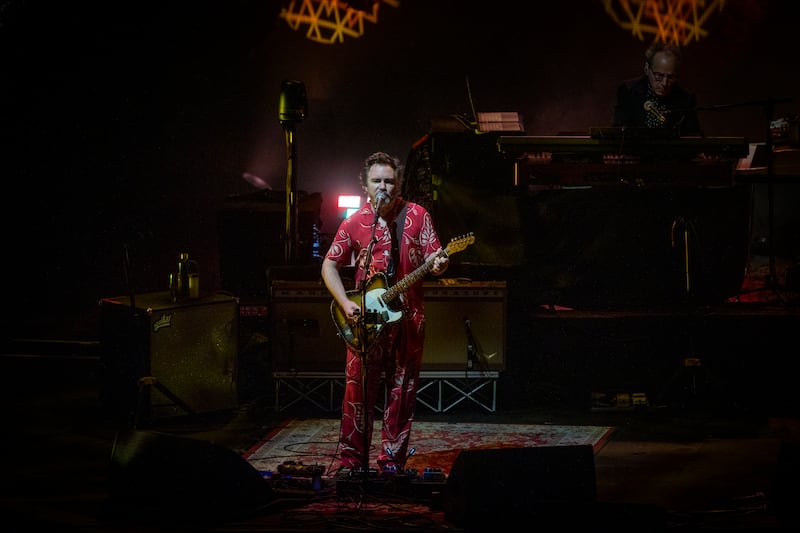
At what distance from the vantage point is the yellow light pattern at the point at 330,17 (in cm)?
1009

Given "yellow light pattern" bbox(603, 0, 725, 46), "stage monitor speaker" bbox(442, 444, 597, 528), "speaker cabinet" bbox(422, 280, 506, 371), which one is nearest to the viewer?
"stage monitor speaker" bbox(442, 444, 597, 528)

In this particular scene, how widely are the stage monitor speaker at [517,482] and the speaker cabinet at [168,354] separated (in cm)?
328

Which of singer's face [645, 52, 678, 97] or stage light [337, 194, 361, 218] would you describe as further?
stage light [337, 194, 361, 218]

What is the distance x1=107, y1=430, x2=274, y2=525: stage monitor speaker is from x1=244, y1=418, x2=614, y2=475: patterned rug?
1091 mm

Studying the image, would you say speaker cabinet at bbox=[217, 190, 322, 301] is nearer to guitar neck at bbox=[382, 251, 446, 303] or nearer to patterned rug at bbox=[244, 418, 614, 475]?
patterned rug at bbox=[244, 418, 614, 475]

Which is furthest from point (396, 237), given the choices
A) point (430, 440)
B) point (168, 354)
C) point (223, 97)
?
point (223, 97)

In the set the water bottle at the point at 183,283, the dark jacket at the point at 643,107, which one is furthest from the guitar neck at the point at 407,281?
the dark jacket at the point at 643,107

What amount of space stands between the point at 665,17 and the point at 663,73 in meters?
3.58

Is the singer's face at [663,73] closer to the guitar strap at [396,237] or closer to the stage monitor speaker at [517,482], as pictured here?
the guitar strap at [396,237]

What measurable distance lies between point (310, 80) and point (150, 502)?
6.72 m

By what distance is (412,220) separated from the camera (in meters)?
5.06

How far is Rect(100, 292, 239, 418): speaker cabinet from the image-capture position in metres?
6.59

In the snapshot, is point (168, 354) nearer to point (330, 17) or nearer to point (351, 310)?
point (351, 310)

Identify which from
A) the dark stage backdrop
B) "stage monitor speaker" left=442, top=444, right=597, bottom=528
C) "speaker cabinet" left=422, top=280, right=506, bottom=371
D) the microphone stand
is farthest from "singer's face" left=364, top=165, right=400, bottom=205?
the dark stage backdrop
